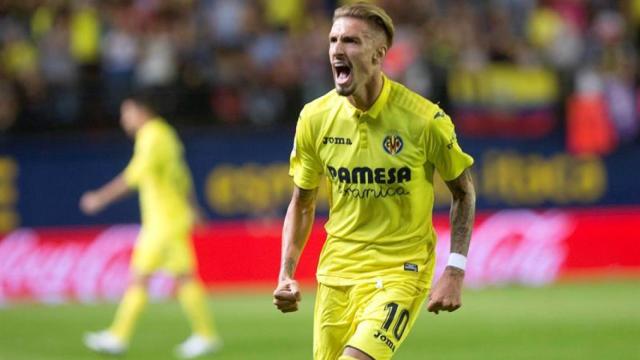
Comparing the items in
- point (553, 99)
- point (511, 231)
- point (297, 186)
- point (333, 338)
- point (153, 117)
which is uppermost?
point (553, 99)

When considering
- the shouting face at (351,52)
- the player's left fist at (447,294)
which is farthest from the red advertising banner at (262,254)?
the shouting face at (351,52)

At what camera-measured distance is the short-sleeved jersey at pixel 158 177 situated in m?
14.1

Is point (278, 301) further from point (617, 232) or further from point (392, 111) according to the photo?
point (617, 232)

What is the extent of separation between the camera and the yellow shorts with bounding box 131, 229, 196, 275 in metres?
14.1

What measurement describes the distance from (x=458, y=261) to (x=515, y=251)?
13.1 metres

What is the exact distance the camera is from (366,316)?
7234mm

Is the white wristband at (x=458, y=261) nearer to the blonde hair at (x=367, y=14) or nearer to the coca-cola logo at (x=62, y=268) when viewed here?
the blonde hair at (x=367, y=14)

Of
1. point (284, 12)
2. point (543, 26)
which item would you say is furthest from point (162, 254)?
point (543, 26)

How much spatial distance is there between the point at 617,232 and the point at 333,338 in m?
13.7

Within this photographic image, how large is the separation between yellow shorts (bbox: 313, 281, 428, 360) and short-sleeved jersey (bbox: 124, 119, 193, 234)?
6745 mm

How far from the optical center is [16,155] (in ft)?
67.5

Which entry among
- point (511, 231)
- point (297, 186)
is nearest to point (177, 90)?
point (511, 231)

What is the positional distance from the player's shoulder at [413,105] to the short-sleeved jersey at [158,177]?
22.5ft

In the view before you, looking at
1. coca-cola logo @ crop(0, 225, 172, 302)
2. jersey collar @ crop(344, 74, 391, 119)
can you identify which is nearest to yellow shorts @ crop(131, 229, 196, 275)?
coca-cola logo @ crop(0, 225, 172, 302)
